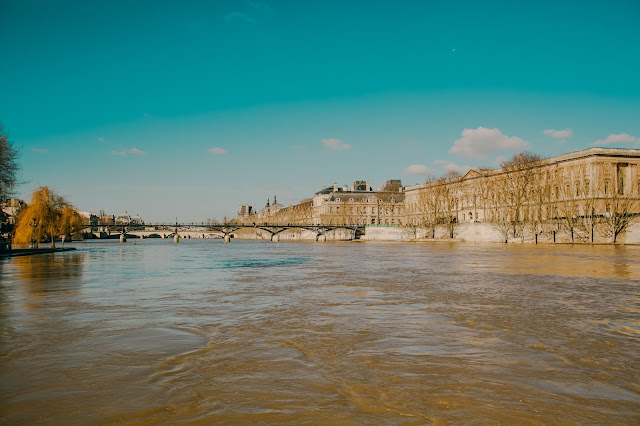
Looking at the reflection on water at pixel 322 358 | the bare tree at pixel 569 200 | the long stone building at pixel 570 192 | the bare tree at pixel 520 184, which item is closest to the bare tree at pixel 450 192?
the long stone building at pixel 570 192

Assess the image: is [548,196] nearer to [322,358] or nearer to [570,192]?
[570,192]

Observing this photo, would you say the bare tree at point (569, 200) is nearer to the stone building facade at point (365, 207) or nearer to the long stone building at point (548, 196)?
the long stone building at point (548, 196)

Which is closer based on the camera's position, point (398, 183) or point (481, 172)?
point (481, 172)

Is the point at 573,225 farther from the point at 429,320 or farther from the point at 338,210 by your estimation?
the point at 338,210

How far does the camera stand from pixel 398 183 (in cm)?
17662

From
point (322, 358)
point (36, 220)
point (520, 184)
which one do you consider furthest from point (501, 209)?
point (322, 358)

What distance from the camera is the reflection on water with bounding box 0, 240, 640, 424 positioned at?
6102 mm

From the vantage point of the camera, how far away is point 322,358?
335 inches

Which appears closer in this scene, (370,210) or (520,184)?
(520,184)

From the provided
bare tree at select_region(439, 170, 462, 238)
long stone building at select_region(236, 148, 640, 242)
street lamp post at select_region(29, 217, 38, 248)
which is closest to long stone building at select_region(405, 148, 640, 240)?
long stone building at select_region(236, 148, 640, 242)

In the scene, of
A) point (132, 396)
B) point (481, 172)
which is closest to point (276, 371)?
point (132, 396)

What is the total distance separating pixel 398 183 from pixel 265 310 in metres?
166

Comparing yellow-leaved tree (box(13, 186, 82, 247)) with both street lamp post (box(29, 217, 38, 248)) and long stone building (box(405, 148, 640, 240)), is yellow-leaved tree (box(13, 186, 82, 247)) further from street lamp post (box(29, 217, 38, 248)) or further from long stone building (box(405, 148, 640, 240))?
long stone building (box(405, 148, 640, 240))

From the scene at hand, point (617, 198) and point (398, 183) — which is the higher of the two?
point (398, 183)
